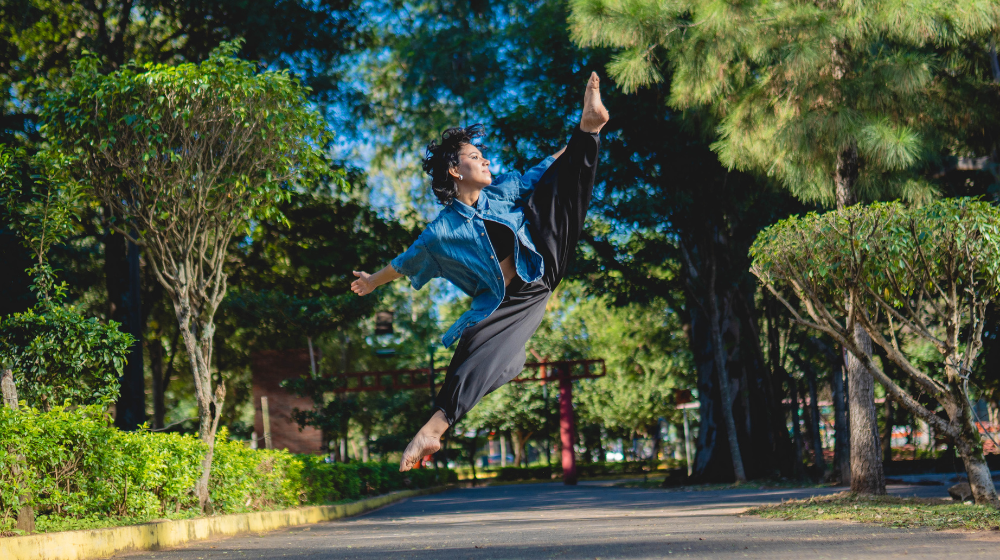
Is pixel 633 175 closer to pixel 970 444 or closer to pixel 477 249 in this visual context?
pixel 970 444

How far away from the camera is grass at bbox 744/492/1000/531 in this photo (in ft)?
24.1

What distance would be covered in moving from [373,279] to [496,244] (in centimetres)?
71

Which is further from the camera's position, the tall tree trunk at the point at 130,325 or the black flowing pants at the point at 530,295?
the tall tree trunk at the point at 130,325

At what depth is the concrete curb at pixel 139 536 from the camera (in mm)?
6198

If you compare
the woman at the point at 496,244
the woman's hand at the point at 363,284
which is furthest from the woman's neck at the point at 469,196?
the woman's hand at the point at 363,284

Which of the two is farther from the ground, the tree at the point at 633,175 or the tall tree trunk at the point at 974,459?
the tree at the point at 633,175

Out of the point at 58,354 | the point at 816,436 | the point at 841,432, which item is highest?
the point at 58,354

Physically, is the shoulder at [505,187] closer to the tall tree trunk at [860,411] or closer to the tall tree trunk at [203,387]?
the tall tree trunk at [203,387]

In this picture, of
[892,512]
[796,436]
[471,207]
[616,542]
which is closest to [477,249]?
[471,207]

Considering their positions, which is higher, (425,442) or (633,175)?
(633,175)

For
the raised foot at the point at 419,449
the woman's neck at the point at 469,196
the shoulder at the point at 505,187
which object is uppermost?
the shoulder at the point at 505,187

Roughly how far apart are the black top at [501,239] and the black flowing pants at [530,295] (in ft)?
0.34

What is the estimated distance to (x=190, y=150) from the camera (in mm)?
10984

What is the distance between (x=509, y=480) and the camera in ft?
152
